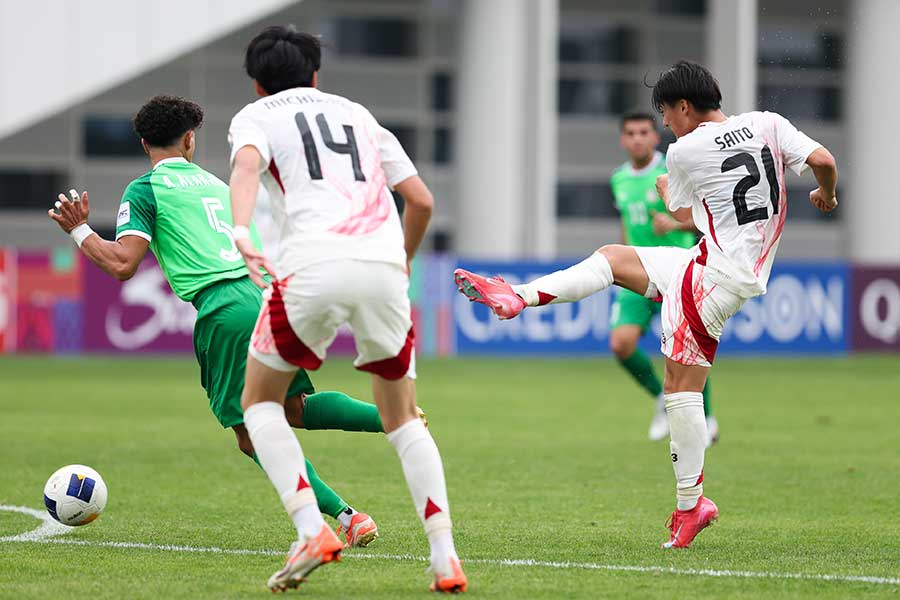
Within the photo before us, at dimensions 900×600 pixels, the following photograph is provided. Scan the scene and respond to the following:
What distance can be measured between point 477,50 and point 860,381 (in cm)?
1264

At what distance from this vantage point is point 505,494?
848 centimetres

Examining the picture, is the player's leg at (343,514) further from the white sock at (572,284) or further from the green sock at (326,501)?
the white sock at (572,284)

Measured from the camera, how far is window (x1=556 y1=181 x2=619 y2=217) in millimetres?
35781

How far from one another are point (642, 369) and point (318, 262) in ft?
22.3

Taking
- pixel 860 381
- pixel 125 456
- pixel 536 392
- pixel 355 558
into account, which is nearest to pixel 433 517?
pixel 355 558

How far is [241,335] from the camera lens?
6.30m

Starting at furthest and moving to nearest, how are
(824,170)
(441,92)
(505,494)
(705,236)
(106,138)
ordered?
(441,92) → (106,138) → (505,494) → (705,236) → (824,170)

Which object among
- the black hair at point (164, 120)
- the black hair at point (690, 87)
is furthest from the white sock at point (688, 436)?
the black hair at point (164, 120)

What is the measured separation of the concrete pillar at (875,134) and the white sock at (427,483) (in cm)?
2619

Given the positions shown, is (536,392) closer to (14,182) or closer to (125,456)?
(125,456)

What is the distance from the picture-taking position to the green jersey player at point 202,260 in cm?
630

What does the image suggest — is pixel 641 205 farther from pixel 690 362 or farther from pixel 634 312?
pixel 690 362

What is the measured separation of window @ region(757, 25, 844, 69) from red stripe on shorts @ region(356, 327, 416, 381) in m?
30.3

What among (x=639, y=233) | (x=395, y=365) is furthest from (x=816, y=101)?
(x=395, y=365)
